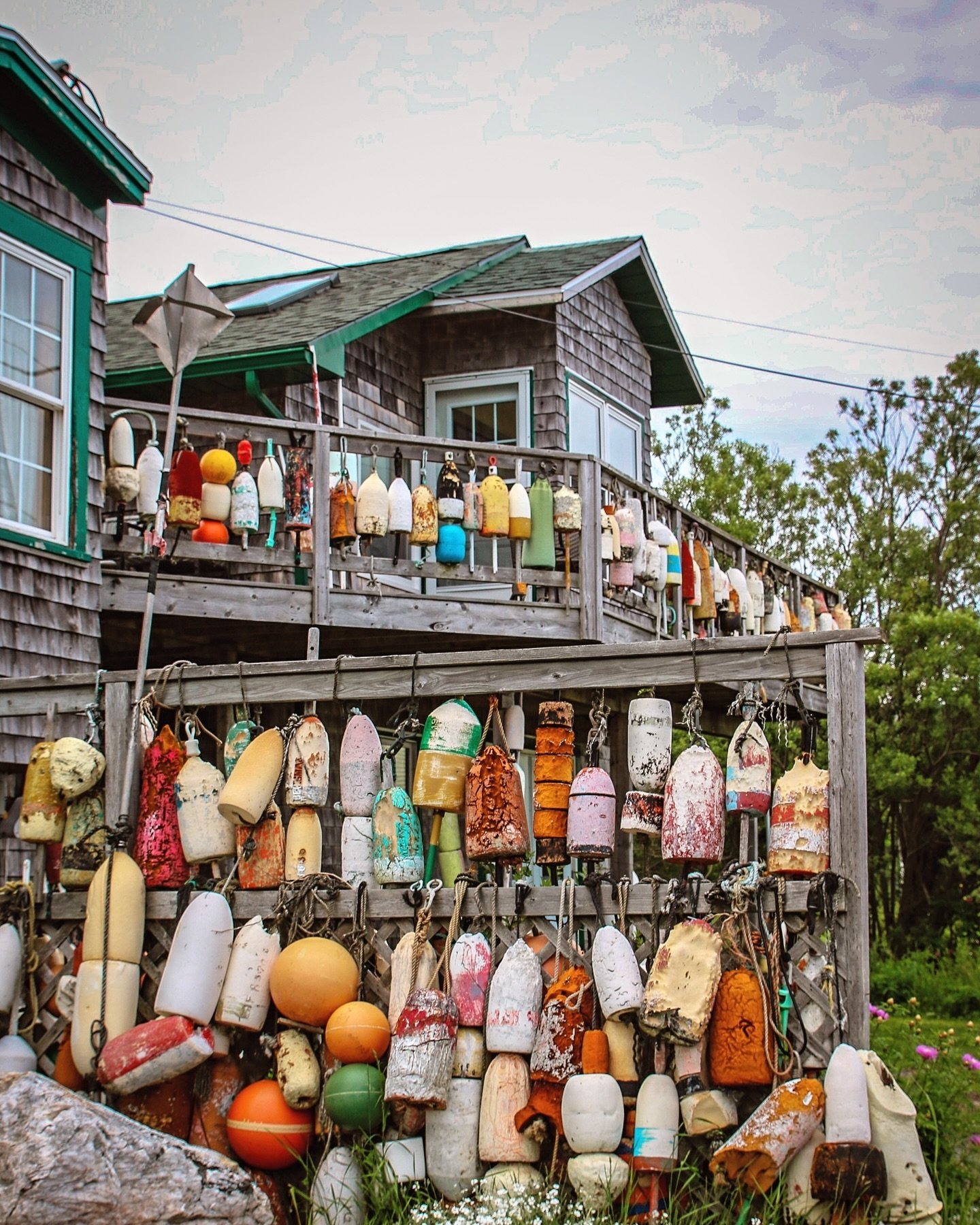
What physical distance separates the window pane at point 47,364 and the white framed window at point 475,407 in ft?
19.4

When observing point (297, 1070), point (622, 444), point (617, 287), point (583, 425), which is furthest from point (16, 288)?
point (617, 287)

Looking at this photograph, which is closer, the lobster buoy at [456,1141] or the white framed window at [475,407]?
the lobster buoy at [456,1141]

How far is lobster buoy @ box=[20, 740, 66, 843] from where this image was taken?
6.11 metres

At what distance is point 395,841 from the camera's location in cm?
573

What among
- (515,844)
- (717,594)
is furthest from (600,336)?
(515,844)

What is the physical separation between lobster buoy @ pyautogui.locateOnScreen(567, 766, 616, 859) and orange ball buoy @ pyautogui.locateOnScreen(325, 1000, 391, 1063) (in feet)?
3.21

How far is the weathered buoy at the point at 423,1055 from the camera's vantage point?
5.04 metres

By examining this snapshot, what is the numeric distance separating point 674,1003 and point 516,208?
2556 centimetres

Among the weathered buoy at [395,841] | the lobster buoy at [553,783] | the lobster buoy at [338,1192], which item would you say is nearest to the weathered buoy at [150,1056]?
the lobster buoy at [338,1192]

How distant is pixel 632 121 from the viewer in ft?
64.1

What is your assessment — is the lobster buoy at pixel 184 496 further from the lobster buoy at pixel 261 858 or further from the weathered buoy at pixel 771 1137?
the weathered buoy at pixel 771 1137

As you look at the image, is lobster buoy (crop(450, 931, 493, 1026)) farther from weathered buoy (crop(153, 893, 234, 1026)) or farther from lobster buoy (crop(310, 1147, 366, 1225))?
weathered buoy (crop(153, 893, 234, 1026))

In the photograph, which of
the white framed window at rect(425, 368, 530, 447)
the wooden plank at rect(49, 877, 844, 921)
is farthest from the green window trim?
the white framed window at rect(425, 368, 530, 447)

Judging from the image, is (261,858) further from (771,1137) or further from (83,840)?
(771,1137)
